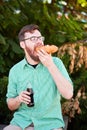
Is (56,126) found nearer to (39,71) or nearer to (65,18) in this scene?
(39,71)

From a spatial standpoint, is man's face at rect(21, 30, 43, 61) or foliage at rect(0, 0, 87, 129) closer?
man's face at rect(21, 30, 43, 61)

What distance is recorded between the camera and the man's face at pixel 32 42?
3.72m

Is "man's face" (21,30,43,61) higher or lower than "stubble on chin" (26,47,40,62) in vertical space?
higher

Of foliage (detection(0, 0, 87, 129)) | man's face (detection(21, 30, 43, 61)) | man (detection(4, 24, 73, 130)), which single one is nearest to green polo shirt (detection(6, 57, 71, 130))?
man (detection(4, 24, 73, 130))

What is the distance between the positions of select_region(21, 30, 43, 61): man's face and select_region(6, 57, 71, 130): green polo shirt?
132mm

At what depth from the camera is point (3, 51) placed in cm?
593

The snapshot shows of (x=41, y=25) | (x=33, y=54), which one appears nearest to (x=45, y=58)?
(x=33, y=54)

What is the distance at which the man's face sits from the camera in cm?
372

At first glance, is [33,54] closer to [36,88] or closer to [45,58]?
[45,58]

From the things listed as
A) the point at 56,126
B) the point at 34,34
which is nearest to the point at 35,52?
the point at 34,34

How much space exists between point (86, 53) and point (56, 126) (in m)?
0.98

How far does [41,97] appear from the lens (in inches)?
149

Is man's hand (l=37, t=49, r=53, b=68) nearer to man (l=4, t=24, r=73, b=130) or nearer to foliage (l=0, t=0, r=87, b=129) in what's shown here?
man (l=4, t=24, r=73, b=130)

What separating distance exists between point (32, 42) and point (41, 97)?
20.2 inches
